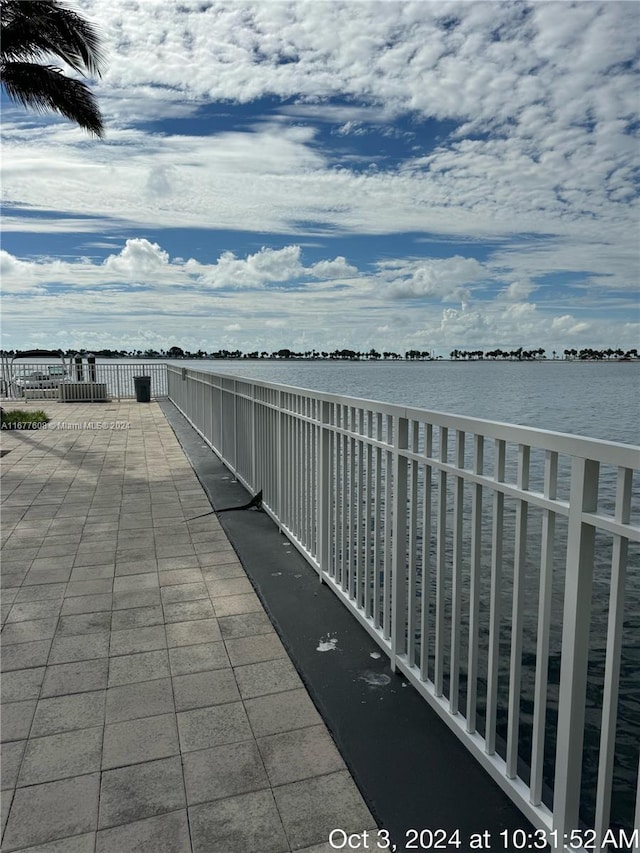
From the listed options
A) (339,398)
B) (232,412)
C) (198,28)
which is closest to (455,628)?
(339,398)

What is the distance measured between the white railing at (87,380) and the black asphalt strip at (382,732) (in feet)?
58.4

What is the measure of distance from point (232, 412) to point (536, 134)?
585 inches

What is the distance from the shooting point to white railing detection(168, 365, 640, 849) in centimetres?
171

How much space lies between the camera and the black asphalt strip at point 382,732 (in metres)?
2.12

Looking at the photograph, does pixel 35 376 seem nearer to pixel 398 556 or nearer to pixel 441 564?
pixel 398 556

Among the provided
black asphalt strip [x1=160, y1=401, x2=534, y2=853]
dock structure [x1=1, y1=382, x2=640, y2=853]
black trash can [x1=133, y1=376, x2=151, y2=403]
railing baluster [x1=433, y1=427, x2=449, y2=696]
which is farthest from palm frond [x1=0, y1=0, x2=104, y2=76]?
railing baluster [x1=433, y1=427, x2=449, y2=696]

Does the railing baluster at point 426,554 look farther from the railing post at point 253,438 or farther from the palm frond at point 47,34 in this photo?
the palm frond at point 47,34

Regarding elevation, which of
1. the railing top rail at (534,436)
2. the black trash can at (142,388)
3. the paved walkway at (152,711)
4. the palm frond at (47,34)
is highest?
the palm frond at (47,34)

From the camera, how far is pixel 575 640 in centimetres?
176

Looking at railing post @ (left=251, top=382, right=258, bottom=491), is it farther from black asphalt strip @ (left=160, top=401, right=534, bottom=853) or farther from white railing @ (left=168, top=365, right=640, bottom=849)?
black asphalt strip @ (left=160, top=401, right=534, bottom=853)

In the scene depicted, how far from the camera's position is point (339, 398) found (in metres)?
3.76

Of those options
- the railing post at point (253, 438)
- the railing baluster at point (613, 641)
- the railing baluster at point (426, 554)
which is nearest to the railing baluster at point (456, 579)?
the railing baluster at point (426, 554)

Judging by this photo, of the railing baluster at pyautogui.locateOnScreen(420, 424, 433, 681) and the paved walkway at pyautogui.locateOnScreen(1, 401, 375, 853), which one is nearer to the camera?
the paved walkway at pyautogui.locateOnScreen(1, 401, 375, 853)

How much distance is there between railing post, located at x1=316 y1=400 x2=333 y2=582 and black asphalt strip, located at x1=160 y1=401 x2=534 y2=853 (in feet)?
0.80
